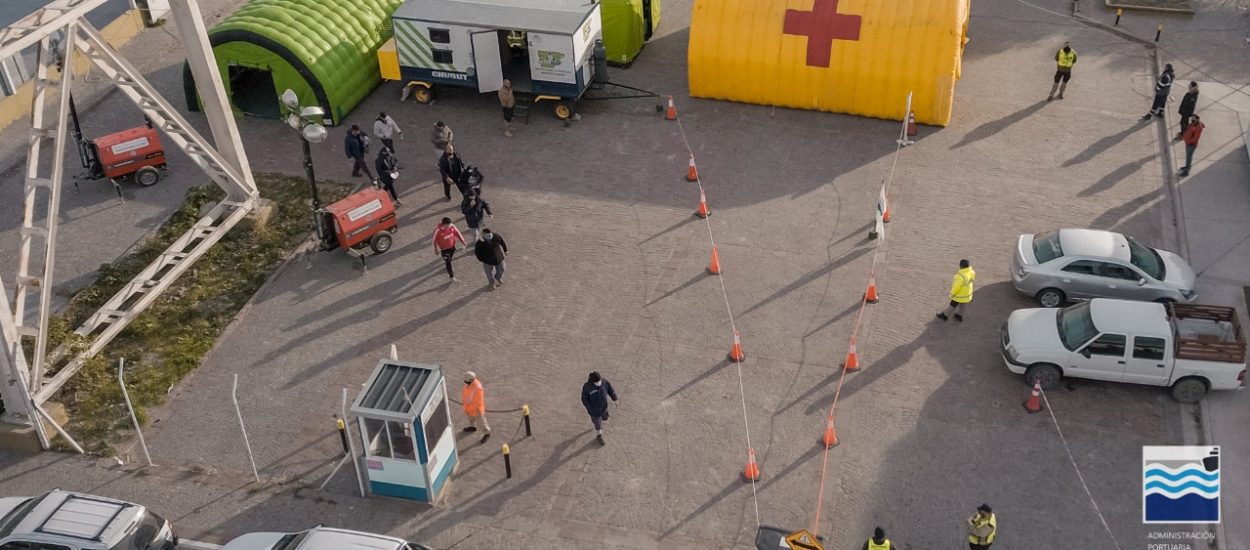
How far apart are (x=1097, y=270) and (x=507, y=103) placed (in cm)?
1359

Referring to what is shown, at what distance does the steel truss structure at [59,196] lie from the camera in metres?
18.4

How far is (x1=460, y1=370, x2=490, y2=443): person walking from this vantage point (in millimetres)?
17906

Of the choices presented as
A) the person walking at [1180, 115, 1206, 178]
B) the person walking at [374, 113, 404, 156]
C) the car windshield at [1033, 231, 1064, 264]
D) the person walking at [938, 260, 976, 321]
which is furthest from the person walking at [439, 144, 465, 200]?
the person walking at [1180, 115, 1206, 178]

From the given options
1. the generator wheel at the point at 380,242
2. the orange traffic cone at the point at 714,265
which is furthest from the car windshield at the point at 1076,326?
the generator wheel at the point at 380,242

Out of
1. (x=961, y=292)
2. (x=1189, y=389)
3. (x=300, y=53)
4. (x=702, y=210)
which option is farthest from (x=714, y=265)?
(x=300, y=53)

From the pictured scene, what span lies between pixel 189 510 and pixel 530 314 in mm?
6949

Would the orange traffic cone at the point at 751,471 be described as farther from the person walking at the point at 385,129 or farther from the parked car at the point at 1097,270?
the person walking at the point at 385,129

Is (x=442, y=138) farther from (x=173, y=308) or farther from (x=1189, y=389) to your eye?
(x=1189, y=389)

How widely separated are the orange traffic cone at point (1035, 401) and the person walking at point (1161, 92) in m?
11.1

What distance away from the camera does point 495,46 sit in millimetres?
27359

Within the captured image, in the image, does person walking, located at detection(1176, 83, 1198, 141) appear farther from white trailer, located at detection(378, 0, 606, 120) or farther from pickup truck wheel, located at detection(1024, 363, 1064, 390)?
white trailer, located at detection(378, 0, 606, 120)

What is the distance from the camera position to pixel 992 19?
32.2 metres

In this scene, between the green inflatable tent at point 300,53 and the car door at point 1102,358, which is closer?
the car door at point 1102,358

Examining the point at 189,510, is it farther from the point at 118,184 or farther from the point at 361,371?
the point at 118,184
